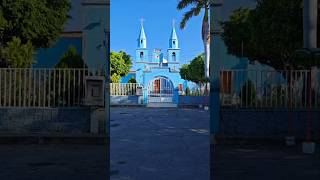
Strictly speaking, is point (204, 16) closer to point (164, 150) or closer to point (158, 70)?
point (158, 70)

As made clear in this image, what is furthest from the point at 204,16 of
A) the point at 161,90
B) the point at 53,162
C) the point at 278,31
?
the point at 278,31

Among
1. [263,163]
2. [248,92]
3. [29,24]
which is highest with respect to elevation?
[29,24]

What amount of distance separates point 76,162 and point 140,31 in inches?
210

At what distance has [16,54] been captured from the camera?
12.2m

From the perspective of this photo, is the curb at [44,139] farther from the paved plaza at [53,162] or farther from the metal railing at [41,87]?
the metal railing at [41,87]

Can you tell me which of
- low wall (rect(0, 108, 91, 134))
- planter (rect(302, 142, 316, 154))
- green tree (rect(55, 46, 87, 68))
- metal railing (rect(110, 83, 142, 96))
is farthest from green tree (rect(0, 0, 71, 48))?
metal railing (rect(110, 83, 142, 96))

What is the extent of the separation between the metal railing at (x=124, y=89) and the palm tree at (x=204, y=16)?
22.8 inches

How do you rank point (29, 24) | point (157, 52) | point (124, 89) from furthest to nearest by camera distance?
point (29, 24) < point (124, 89) < point (157, 52)

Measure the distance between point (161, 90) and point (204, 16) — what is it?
598 millimetres

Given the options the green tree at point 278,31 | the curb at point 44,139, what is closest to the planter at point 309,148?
the green tree at point 278,31

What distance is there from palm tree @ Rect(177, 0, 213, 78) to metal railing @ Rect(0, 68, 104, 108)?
865cm

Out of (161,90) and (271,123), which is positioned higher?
(161,90)

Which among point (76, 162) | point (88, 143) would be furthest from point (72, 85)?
point (76, 162)

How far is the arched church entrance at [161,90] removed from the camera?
3488 mm
